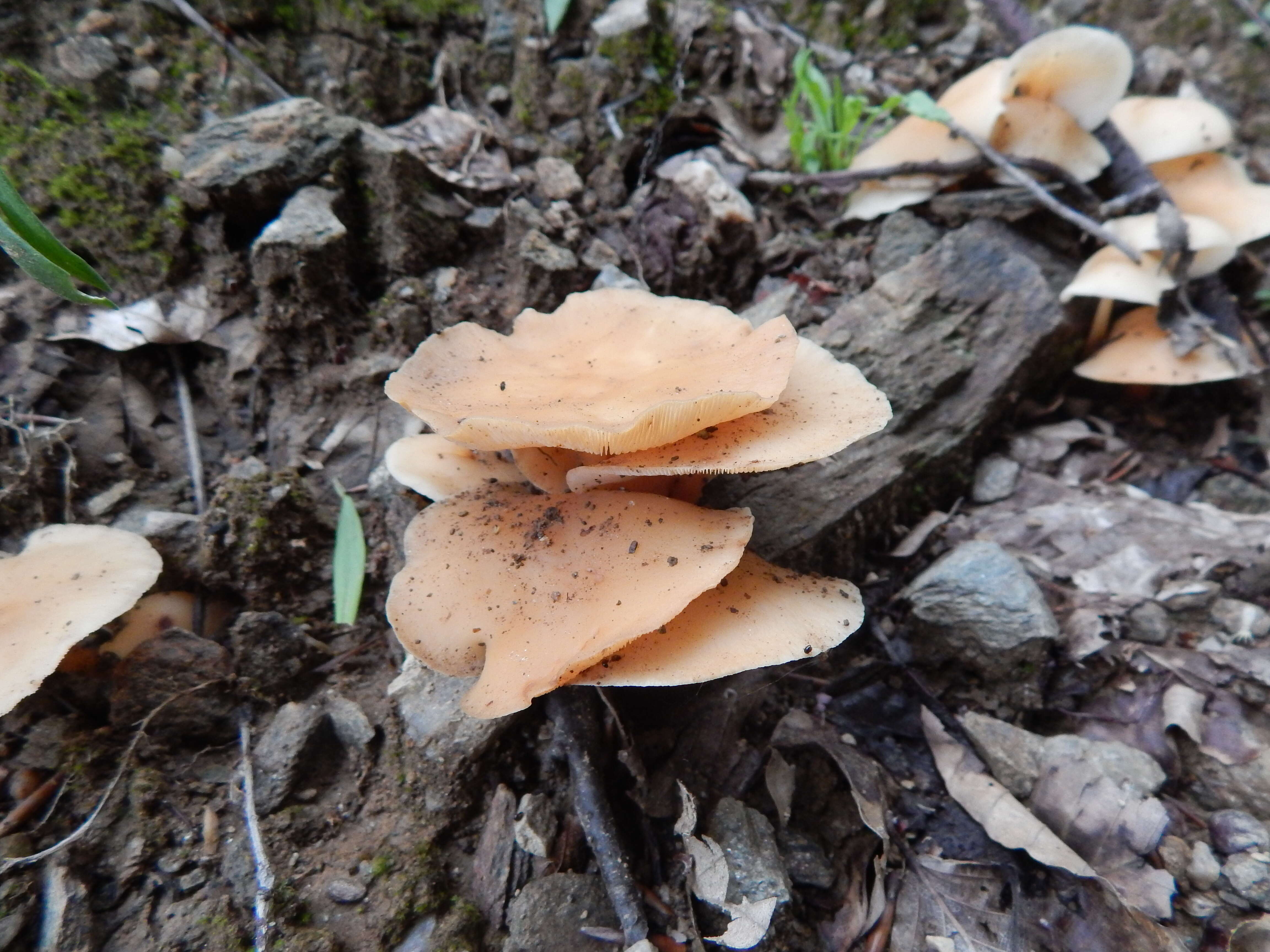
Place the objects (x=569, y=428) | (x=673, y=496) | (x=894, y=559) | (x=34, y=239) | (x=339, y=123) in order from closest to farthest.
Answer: (x=569, y=428)
(x=34, y=239)
(x=673, y=496)
(x=894, y=559)
(x=339, y=123)

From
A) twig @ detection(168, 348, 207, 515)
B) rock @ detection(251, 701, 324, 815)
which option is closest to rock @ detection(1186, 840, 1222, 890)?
rock @ detection(251, 701, 324, 815)

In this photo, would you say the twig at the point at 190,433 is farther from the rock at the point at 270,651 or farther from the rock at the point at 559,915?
the rock at the point at 559,915

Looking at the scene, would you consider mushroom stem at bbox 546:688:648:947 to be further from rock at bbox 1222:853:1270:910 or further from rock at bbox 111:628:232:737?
rock at bbox 1222:853:1270:910

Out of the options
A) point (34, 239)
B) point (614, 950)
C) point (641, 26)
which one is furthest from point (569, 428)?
point (641, 26)

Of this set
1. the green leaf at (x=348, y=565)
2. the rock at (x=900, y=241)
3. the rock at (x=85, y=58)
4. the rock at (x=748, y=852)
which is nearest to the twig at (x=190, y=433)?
the green leaf at (x=348, y=565)

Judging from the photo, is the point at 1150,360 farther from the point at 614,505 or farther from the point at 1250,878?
the point at 614,505

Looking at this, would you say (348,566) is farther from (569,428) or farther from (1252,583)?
(1252,583)
